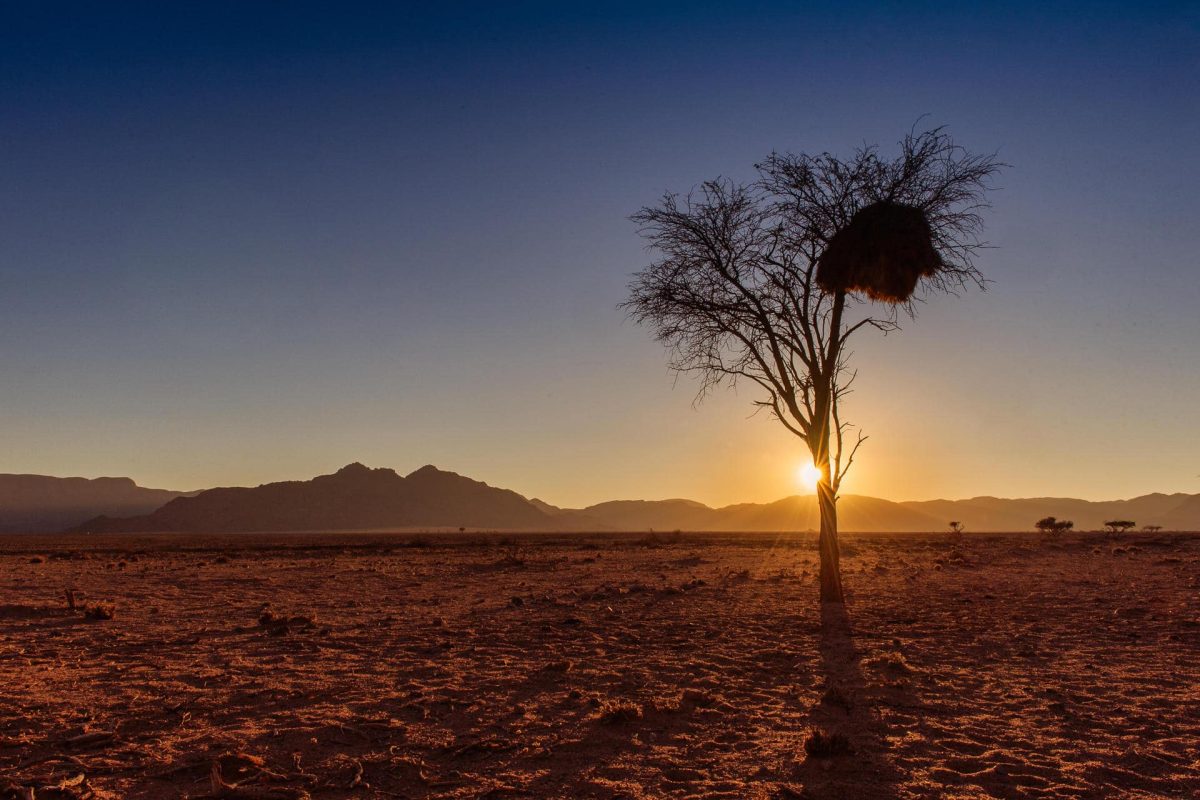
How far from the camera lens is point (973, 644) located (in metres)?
11.1

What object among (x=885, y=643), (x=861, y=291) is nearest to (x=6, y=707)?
(x=885, y=643)

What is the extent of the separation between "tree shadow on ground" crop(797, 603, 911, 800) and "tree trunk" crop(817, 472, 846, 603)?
4740 mm

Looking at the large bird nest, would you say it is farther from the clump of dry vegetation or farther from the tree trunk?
the clump of dry vegetation

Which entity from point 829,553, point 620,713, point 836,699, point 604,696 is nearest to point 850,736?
point 836,699

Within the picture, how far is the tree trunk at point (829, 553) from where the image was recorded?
15.3 meters

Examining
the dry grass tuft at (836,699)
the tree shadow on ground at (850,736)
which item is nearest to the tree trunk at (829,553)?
the tree shadow on ground at (850,736)

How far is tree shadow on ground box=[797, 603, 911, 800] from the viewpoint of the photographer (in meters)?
5.41

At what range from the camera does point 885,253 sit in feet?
48.4

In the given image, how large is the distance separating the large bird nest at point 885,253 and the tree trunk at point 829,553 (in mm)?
3899

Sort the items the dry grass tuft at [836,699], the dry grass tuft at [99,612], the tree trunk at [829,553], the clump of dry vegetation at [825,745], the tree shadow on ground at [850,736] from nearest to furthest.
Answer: the tree shadow on ground at [850,736] → the clump of dry vegetation at [825,745] → the dry grass tuft at [836,699] → the dry grass tuft at [99,612] → the tree trunk at [829,553]

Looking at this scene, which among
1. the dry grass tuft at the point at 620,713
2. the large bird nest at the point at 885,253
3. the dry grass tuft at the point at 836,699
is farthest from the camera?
the large bird nest at the point at 885,253

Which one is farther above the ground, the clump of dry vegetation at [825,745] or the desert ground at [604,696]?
the clump of dry vegetation at [825,745]

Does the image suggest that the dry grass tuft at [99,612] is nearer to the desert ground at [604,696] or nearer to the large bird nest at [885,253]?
the desert ground at [604,696]

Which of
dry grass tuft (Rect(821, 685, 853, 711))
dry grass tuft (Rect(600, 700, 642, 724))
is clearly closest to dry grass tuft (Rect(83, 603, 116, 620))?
dry grass tuft (Rect(600, 700, 642, 724))
